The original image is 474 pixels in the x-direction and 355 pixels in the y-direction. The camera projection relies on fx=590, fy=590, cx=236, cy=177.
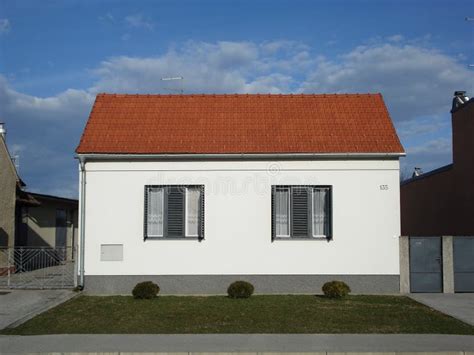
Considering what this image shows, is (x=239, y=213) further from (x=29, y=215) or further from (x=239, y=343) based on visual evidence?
(x=29, y=215)

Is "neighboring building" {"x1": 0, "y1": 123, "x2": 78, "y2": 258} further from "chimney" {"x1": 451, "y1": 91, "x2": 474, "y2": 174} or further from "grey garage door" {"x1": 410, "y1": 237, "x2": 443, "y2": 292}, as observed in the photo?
"chimney" {"x1": 451, "y1": 91, "x2": 474, "y2": 174}

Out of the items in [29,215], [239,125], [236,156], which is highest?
[239,125]

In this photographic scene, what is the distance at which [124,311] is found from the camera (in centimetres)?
1379

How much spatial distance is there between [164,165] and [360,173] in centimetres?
566

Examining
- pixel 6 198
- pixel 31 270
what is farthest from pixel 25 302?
pixel 31 270

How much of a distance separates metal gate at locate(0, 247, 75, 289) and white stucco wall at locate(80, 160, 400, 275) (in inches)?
93.0

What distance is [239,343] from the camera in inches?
406

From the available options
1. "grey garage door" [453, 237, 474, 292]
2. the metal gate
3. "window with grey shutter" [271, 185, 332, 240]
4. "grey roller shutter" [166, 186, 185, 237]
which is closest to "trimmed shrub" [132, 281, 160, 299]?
"grey roller shutter" [166, 186, 185, 237]

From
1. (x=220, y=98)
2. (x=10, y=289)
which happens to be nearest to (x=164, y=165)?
(x=220, y=98)

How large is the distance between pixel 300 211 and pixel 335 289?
2.56 meters

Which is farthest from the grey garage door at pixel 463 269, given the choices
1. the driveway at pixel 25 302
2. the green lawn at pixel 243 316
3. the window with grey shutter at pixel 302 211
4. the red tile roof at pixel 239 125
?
the driveway at pixel 25 302

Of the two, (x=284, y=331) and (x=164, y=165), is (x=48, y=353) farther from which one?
(x=164, y=165)

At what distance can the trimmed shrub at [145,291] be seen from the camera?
51.6 ft

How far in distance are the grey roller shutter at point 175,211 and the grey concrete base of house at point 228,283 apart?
4.28 ft
